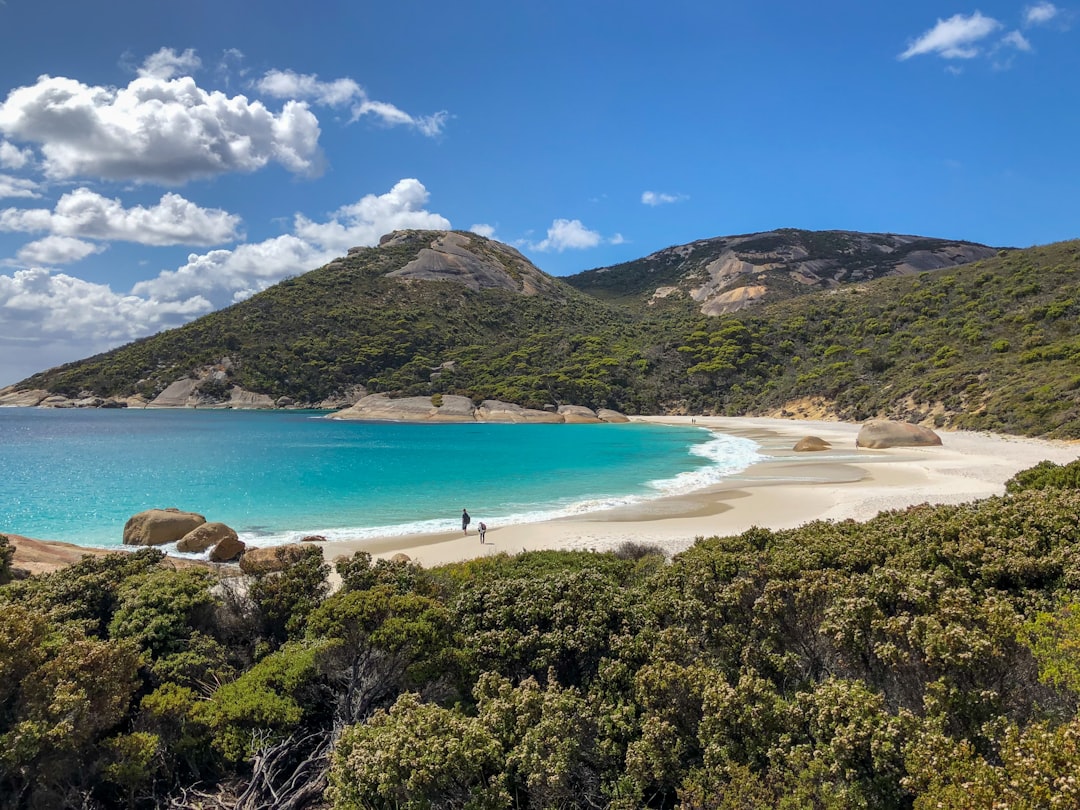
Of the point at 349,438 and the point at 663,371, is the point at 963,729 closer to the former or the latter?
the point at 349,438

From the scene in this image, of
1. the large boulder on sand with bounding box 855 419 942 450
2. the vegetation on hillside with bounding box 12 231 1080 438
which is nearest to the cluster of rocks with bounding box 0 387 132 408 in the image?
the vegetation on hillside with bounding box 12 231 1080 438

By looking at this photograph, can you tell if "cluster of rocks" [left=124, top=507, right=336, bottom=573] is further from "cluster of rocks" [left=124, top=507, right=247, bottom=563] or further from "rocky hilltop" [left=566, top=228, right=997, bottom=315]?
"rocky hilltop" [left=566, top=228, right=997, bottom=315]

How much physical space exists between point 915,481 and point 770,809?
25.8 metres

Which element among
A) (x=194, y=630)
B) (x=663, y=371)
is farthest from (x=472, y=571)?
(x=663, y=371)

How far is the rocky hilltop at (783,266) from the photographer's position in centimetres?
13400

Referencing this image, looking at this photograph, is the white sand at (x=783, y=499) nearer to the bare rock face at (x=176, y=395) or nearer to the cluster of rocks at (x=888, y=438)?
the cluster of rocks at (x=888, y=438)

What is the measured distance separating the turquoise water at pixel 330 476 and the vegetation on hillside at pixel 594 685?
44.7ft

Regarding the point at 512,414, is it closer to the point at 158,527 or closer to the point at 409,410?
the point at 409,410

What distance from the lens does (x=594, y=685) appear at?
597cm

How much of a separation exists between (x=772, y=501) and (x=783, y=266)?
472 ft

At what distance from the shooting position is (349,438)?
2247 inches

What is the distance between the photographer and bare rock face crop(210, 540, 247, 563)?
16.5m

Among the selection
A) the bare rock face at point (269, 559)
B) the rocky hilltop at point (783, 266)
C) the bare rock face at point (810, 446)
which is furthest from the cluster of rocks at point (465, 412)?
the bare rock face at point (269, 559)

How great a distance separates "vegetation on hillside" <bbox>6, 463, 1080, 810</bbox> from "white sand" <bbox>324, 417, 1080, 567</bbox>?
7.37 m
